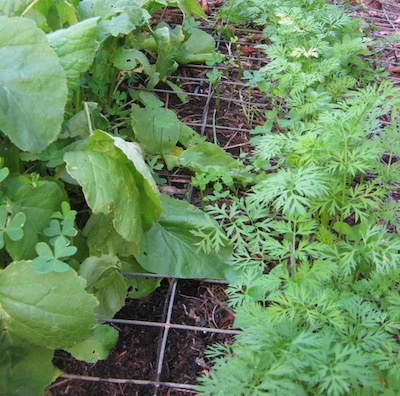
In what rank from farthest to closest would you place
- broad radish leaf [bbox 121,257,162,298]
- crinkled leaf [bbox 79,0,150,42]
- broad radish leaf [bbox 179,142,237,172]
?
broad radish leaf [bbox 179,142,237,172] < crinkled leaf [bbox 79,0,150,42] < broad radish leaf [bbox 121,257,162,298]

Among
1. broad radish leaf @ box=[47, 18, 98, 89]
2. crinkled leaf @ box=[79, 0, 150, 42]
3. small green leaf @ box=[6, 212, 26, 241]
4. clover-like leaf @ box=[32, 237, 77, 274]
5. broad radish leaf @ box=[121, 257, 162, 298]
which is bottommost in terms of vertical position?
broad radish leaf @ box=[121, 257, 162, 298]

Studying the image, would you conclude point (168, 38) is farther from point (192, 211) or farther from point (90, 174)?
point (90, 174)

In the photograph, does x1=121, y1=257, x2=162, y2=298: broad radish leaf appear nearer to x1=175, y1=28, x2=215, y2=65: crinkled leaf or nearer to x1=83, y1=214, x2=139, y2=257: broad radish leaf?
x1=83, y1=214, x2=139, y2=257: broad radish leaf

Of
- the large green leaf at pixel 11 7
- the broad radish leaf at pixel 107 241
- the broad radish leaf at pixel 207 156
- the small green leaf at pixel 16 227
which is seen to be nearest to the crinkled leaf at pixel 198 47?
the broad radish leaf at pixel 207 156

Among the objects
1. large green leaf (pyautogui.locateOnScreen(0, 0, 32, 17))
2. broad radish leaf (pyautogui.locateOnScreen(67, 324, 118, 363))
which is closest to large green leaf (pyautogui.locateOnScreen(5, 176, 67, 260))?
broad radish leaf (pyautogui.locateOnScreen(67, 324, 118, 363))

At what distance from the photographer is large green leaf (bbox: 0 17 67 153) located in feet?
5.16

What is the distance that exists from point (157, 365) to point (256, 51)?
1.90 meters

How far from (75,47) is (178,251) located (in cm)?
72

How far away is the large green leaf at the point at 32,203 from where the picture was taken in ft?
5.24

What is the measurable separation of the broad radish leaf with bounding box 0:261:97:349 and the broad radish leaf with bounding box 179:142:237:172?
0.86 m

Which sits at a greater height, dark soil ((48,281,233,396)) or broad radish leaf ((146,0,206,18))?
broad radish leaf ((146,0,206,18))

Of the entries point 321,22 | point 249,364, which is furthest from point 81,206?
point 321,22

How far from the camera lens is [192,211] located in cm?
200

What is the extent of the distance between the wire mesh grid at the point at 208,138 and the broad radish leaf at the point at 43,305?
22 centimetres
